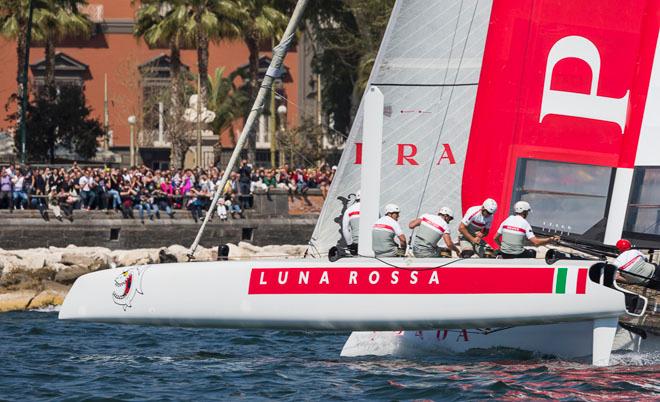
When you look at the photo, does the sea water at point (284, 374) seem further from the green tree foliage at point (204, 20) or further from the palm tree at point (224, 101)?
the palm tree at point (224, 101)

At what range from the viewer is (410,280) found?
14.9 m

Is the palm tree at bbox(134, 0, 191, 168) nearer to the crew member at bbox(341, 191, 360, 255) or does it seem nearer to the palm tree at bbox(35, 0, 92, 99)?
the palm tree at bbox(35, 0, 92, 99)

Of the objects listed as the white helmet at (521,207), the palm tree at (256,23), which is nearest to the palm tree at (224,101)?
the palm tree at (256,23)

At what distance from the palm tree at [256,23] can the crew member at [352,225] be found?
24863mm

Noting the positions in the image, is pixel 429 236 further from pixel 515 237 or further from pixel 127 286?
pixel 127 286

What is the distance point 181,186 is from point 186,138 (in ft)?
42.4

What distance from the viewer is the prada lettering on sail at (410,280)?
14.5 meters

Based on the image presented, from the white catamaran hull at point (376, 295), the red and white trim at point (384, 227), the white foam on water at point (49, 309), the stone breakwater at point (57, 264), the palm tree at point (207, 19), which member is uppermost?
the palm tree at point (207, 19)

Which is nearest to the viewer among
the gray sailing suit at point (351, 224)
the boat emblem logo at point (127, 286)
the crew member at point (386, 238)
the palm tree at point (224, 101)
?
the crew member at point (386, 238)

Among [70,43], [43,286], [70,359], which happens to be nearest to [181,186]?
[43,286]

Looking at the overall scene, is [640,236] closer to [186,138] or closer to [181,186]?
[181,186]

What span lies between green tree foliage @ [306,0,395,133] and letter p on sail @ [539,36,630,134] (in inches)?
969

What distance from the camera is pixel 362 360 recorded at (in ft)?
54.1

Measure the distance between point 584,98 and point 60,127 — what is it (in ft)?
102
